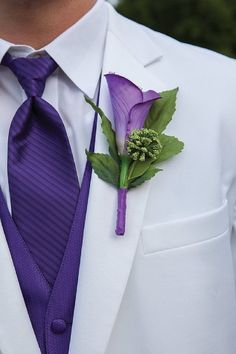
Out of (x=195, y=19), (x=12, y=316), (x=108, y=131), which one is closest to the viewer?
(x=12, y=316)

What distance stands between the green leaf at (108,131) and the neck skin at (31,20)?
176 millimetres

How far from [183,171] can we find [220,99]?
0.63ft

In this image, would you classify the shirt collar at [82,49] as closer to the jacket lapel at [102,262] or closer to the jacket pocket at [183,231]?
the jacket lapel at [102,262]

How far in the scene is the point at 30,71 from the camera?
198 centimetres

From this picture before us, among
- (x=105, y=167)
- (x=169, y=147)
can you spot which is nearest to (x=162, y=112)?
(x=169, y=147)

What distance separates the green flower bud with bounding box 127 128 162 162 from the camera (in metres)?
1.98

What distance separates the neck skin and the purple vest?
38 cm

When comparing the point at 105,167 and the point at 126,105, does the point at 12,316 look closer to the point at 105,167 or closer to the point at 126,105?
the point at 105,167

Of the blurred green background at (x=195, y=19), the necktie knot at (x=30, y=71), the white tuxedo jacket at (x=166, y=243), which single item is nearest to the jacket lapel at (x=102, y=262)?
the white tuxedo jacket at (x=166, y=243)

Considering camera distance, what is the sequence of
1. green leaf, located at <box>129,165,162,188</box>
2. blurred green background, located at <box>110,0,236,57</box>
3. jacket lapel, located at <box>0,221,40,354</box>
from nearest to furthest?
jacket lapel, located at <box>0,221,40,354</box>
green leaf, located at <box>129,165,162,188</box>
blurred green background, located at <box>110,0,236,57</box>

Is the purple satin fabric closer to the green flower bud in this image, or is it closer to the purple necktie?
the purple necktie

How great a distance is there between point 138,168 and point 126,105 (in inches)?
5.4

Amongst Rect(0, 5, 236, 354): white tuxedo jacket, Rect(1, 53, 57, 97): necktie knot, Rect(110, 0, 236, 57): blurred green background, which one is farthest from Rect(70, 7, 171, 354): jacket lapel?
Rect(110, 0, 236, 57): blurred green background

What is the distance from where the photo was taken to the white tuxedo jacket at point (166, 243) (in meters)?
1.89
